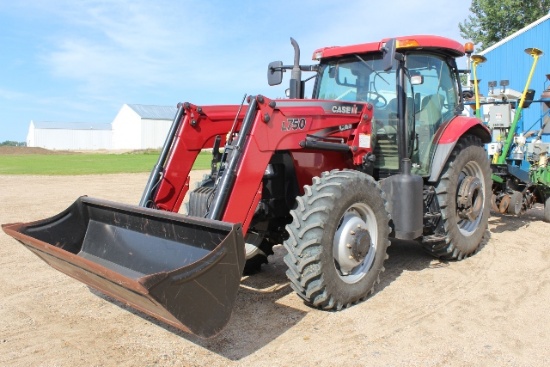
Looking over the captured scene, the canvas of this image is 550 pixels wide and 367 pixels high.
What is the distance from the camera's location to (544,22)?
14.2m

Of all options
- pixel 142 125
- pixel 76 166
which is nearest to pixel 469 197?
pixel 76 166

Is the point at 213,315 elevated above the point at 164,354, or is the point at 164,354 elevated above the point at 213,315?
the point at 213,315

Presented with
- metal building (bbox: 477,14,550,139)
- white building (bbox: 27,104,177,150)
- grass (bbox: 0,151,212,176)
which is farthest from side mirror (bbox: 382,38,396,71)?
white building (bbox: 27,104,177,150)

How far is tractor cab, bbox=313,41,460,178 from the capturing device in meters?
5.28

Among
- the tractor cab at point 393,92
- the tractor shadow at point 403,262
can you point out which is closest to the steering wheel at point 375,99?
the tractor cab at point 393,92

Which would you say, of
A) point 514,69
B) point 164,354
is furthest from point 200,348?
point 514,69

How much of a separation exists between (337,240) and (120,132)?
228 feet

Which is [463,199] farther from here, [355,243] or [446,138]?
[355,243]

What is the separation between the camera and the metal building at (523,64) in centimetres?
1359

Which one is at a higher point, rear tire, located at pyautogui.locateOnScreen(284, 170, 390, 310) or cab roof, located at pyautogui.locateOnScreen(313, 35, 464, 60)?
cab roof, located at pyautogui.locateOnScreen(313, 35, 464, 60)

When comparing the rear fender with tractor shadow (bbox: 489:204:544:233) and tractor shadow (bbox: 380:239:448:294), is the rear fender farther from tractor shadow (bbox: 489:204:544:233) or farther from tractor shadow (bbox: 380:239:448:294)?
tractor shadow (bbox: 489:204:544:233)

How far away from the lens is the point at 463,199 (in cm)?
572

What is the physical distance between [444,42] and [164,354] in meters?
4.19

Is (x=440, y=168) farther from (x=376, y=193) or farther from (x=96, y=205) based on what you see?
(x=96, y=205)
